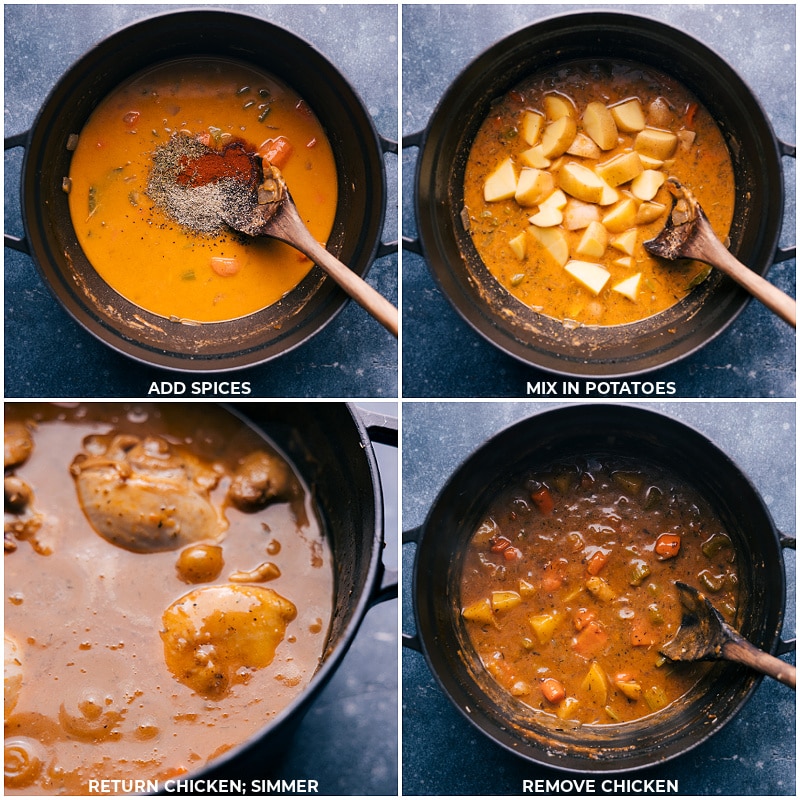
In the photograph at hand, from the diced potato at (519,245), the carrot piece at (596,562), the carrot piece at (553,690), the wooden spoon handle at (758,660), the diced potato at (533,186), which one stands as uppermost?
the diced potato at (533,186)

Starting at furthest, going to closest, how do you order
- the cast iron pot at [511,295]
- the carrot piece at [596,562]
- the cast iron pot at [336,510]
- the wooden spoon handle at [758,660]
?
the carrot piece at [596,562]
the cast iron pot at [511,295]
the wooden spoon handle at [758,660]
the cast iron pot at [336,510]

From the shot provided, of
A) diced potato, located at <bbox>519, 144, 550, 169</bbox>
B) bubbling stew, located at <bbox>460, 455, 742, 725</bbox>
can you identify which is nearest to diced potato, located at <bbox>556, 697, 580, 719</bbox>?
bubbling stew, located at <bbox>460, 455, 742, 725</bbox>

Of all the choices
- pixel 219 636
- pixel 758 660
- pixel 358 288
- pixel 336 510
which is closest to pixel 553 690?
pixel 758 660

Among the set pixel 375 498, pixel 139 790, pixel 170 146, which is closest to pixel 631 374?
pixel 375 498

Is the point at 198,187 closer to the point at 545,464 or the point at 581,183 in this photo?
the point at 581,183

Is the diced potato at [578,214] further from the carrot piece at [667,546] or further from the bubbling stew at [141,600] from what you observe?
the bubbling stew at [141,600]

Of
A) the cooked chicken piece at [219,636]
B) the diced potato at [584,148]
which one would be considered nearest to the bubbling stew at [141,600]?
the cooked chicken piece at [219,636]

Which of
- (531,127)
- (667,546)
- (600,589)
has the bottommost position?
(600,589)

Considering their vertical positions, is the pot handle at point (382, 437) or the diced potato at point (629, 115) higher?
the diced potato at point (629, 115)
